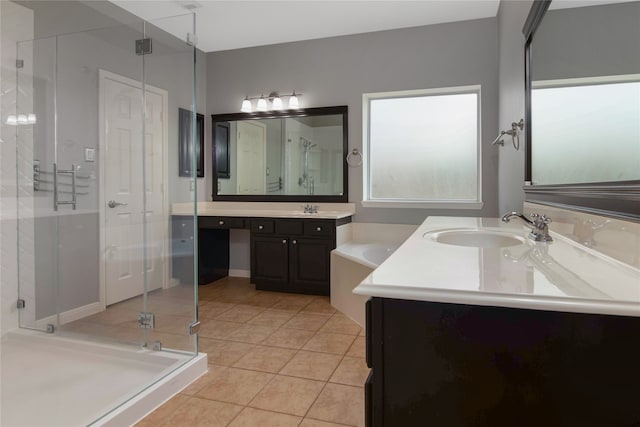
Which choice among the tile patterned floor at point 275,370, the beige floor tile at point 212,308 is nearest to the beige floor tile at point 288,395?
the tile patterned floor at point 275,370

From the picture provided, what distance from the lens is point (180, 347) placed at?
2256 millimetres

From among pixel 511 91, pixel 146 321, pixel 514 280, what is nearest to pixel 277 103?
pixel 511 91

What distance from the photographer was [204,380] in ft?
6.79

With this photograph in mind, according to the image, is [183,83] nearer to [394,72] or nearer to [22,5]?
[22,5]

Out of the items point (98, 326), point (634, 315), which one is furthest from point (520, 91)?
point (98, 326)

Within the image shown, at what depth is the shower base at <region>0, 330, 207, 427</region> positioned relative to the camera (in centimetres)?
173

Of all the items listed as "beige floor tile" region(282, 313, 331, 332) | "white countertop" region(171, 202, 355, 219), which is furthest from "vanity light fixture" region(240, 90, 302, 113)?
"beige floor tile" region(282, 313, 331, 332)

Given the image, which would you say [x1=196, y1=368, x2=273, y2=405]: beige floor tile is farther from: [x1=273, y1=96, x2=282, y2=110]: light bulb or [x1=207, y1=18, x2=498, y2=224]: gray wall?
[x1=273, y1=96, x2=282, y2=110]: light bulb

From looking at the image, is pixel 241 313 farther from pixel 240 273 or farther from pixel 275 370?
pixel 240 273

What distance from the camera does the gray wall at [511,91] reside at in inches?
93.5

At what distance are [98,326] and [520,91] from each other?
325cm

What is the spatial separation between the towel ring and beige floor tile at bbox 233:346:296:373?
212 centimetres

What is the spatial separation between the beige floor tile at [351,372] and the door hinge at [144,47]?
2796 millimetres

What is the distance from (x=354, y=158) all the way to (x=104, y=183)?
7.52ft
